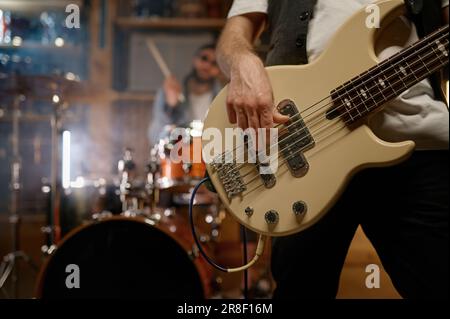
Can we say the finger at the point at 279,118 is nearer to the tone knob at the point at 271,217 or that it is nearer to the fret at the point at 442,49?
the tone knob at the point at 271,217

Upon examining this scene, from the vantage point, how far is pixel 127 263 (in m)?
1.87

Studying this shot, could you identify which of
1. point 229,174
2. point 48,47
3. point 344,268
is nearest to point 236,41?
point 229,174

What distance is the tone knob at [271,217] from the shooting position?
1.06 metres

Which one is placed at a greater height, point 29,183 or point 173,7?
point 173,7

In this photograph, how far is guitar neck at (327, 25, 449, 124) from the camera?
95 cm

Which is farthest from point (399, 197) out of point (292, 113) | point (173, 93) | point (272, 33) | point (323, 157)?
point (173, 93)

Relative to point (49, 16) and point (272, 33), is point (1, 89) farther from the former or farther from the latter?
point (272, 33)

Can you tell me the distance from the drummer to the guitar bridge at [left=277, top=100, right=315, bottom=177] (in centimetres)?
264

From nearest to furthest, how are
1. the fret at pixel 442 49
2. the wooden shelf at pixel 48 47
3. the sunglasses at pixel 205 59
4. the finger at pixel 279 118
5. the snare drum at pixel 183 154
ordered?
the fret at pixel 442 49 < the finger at pixel 279 118 < the snare drum at pixel 183 154 < the sunglasses at pixel 205 59 < the wooden shelf at pixel 48 47

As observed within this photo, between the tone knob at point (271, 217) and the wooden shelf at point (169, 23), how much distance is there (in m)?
3.21

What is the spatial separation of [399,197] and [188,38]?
11.0 feet

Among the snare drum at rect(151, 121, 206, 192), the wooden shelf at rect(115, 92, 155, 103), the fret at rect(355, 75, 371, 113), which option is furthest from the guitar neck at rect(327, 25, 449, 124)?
the wooden shelf at rect(115, 92, 155, 103)

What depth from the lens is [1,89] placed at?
8.70 feet

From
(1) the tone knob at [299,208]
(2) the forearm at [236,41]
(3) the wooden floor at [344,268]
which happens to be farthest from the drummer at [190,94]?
(1) the tone knob at [299,208]
